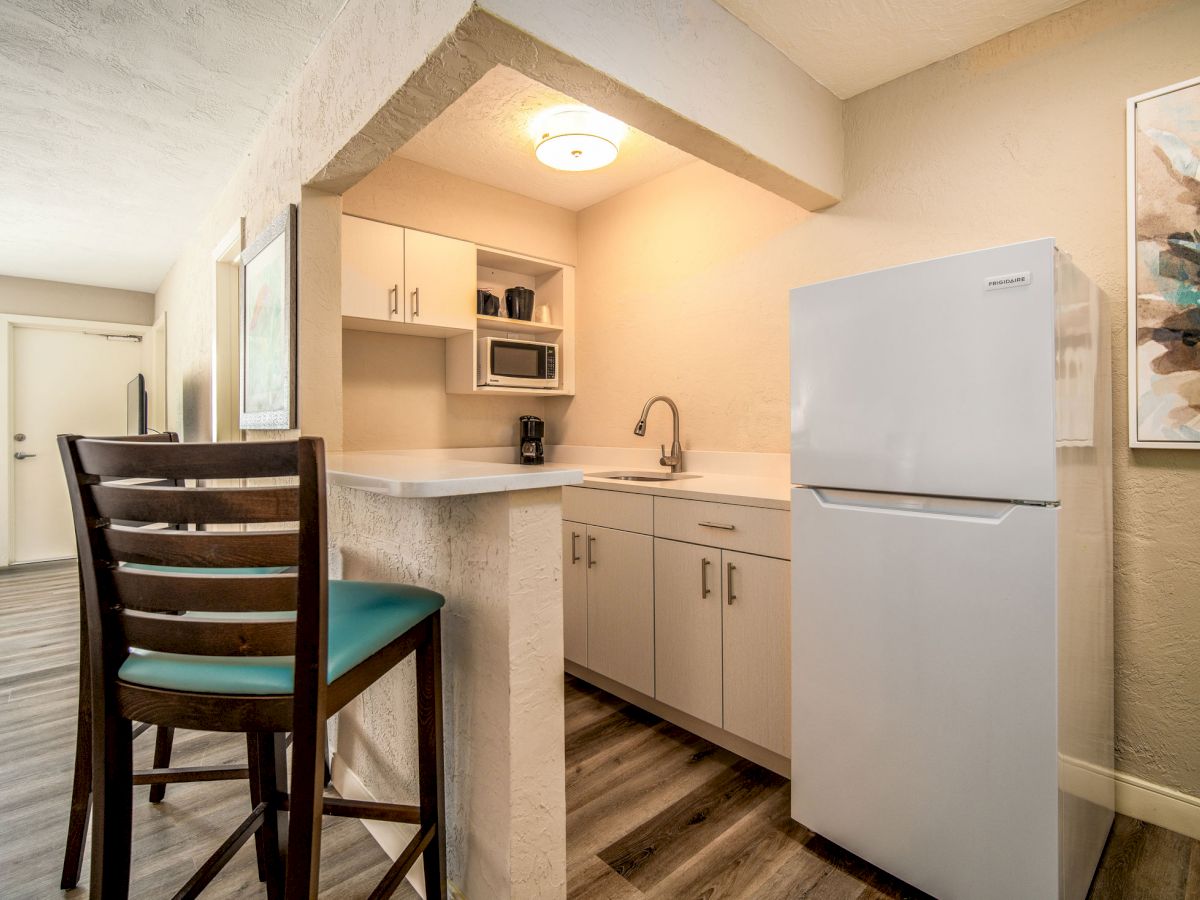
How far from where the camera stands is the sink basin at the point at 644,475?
8.99ft

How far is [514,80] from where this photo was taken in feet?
7.06

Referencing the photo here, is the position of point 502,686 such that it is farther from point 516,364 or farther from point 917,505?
point 516,364

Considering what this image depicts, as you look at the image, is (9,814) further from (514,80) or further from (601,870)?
(514,80)

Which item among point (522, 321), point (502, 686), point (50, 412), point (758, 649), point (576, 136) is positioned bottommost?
point (758, 649)

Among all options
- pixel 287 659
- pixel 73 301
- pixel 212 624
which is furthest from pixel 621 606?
pixel 73 301

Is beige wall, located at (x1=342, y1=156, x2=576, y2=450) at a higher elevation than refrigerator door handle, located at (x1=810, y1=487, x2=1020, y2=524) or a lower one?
higher

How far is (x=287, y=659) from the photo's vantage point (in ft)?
3.22

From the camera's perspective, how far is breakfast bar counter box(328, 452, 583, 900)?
1.18 metres

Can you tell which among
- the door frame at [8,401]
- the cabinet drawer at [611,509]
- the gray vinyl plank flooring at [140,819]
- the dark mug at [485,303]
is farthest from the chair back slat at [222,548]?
the door frame at [8,401]

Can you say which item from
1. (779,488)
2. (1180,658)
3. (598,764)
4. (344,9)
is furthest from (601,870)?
(344,9)

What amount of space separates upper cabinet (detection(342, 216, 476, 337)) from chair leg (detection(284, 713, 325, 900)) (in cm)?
213

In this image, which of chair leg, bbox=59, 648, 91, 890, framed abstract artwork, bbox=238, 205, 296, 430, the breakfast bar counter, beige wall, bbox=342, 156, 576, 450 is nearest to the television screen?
framed abstract artwork, bbox=238, 205, 296, 430

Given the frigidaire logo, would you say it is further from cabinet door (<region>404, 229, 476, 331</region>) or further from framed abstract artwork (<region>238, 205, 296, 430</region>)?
cabinet door (<region>404, 229, 476, 331</region>)

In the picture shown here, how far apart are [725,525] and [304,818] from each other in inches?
55.8
